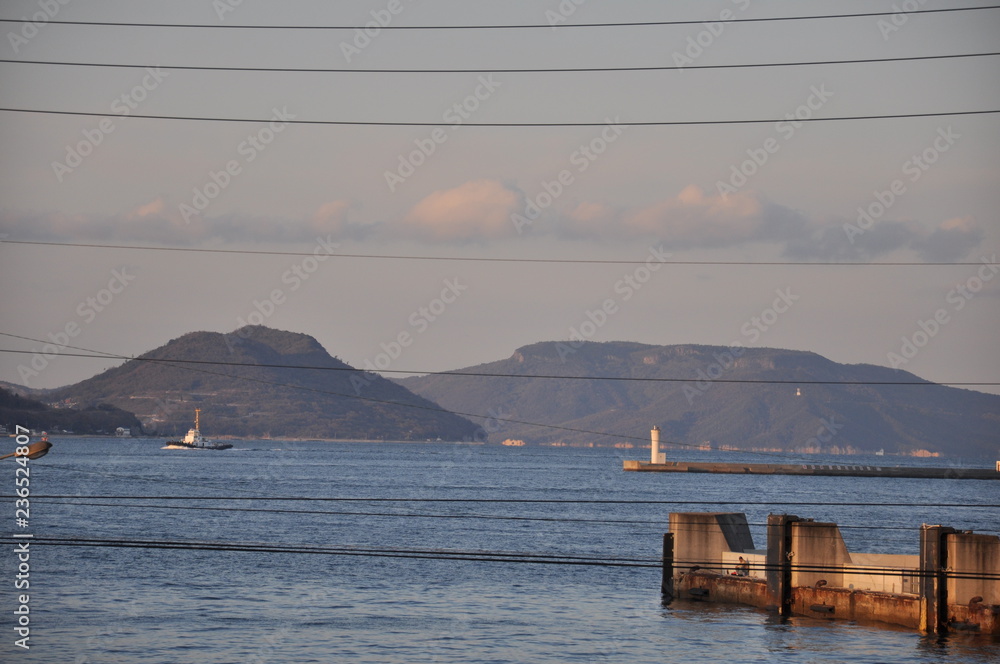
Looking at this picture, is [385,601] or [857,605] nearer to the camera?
[857,605]

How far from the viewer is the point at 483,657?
34250mm

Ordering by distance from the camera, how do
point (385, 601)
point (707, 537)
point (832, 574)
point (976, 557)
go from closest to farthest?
point (976, 557) → point (832, 574) → point (707, 537) → point (385, 601)

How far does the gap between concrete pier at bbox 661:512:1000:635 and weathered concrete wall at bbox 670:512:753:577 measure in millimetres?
37

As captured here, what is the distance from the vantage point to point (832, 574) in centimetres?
3991

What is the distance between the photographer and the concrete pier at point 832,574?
33.7m

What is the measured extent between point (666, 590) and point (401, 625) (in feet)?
38.3

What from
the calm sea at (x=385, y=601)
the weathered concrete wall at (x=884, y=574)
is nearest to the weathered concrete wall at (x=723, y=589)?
the calm sea at (x=385, y=601)

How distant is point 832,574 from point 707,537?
16.8 feet

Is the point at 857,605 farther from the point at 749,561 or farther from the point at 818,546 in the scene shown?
the point at 749,561

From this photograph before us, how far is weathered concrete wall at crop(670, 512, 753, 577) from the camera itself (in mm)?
43031

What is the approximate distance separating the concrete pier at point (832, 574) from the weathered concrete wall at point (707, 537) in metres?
0.04

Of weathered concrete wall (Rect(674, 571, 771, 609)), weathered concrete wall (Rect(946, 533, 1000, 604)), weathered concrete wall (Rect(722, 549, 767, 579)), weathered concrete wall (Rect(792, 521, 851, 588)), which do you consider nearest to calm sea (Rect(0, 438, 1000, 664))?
weathered concrete wall (Rect(674, 571, 771, 609))

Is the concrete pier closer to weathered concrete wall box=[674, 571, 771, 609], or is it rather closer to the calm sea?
weathered concrete wall box=[674, 571, 771, 609]

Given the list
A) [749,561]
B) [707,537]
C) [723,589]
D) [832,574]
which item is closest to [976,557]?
[832,574]
